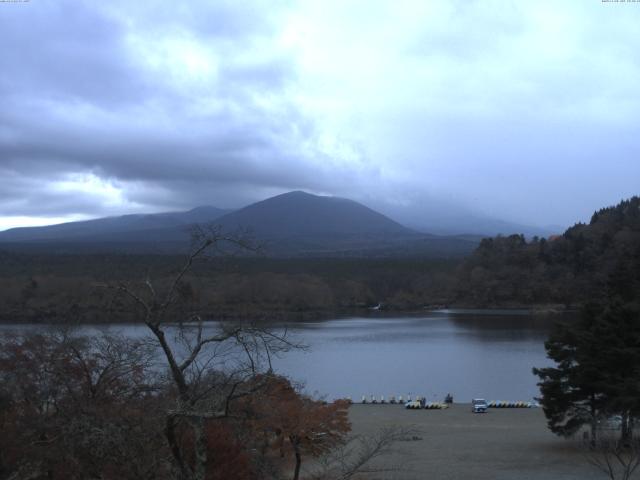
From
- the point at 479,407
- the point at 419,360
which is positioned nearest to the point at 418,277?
the point at 419,360

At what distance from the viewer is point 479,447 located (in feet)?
43.9

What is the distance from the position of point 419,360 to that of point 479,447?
15.1 metres

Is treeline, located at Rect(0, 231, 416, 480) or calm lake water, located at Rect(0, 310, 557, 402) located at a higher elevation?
treeline, located at Rect(0, 231, 416, 480)

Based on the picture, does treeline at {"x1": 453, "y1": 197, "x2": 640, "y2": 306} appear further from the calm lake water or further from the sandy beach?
the sandy beach

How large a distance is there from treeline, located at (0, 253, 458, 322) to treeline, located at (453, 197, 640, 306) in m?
3.89

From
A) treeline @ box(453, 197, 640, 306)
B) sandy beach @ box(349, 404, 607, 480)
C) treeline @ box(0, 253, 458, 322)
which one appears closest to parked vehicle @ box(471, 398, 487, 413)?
sandy beach @ box(349, 404, 607, 480)

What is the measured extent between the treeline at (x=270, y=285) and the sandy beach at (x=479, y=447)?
721 inches

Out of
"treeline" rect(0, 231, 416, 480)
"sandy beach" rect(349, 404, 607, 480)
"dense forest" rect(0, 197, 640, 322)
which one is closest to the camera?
"treeline" rect(0, 231, 416, 480)

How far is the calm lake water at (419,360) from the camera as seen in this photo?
884 inches

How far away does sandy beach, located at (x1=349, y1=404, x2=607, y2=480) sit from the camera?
10914 mm

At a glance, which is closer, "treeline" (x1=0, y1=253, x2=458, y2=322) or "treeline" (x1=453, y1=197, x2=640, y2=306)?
"treeline" (x1=0, y1=253, x2=458, y2=322)

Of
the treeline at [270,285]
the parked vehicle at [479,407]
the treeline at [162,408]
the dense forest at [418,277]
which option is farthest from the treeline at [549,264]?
the treeline at [162,408]

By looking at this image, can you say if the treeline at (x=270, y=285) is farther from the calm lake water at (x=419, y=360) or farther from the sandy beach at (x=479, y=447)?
the sandy beach at (x=479, y=447)

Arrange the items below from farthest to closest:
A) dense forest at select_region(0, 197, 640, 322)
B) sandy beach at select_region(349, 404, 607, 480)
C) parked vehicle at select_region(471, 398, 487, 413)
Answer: dense forest at select_region(0, 197, 640, 322), parked vehicle at select_region(471, 398, 487, 413), sandy beach at select_region(349, 404, 607, 480)
